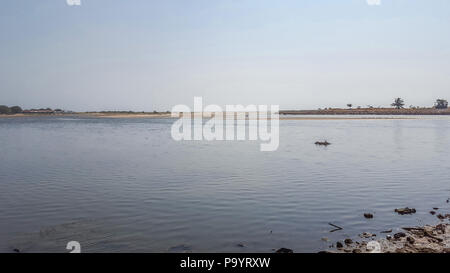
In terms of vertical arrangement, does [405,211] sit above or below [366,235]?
above

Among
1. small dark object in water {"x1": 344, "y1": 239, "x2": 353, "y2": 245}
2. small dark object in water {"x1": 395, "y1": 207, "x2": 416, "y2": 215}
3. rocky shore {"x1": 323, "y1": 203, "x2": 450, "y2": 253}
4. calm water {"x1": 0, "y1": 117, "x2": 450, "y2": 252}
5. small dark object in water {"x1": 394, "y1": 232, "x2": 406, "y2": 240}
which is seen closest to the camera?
rocky shore {"x1": 323, "y1": 203, "x2": 450, "y2": 253}

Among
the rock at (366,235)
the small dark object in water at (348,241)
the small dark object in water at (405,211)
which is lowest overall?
the rock at (366,235)

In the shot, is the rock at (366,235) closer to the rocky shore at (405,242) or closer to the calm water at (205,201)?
the rocky shore at (405,242)

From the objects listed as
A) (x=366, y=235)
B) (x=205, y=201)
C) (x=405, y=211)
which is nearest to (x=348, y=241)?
(x=366, y=235)

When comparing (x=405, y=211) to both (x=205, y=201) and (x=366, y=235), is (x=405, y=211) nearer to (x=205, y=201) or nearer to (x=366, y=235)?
(x=366, y=235)

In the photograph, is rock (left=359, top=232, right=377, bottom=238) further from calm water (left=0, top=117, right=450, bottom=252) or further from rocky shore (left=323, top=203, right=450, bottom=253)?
calm water (left=0, top=117, right=450, bottom=252)

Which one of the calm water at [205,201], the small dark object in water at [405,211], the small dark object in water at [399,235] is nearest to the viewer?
the small dark object in water at [399,235]

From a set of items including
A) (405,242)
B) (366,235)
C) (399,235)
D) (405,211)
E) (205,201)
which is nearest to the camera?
(405,242)

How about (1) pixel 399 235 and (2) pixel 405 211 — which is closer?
(1) pixel 399 235

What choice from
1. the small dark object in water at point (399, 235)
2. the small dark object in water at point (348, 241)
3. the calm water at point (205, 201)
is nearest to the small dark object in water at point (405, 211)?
the calm water at point (205, 201)

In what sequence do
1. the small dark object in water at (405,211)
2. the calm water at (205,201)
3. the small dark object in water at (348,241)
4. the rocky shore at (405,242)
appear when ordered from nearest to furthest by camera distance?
the rocky shore at (405,242)
the small dark object in water at (348,241)
the calm water at (205,201)
the small dark object in water at (405,211)

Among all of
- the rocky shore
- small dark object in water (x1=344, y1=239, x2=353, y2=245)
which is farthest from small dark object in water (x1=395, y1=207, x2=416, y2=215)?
small dark object in water (x1=344, y1=239, x2=353, y2=245)

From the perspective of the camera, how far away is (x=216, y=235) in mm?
12039
